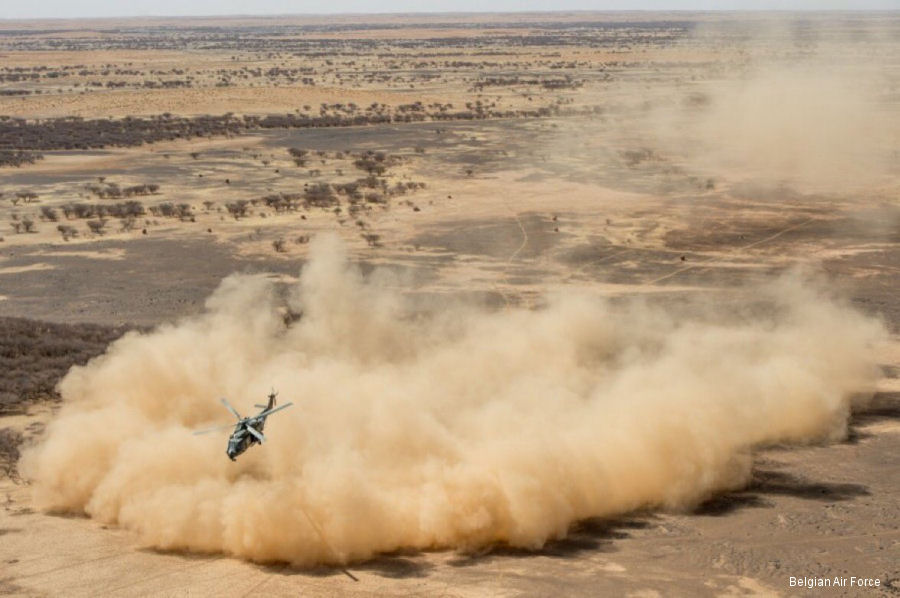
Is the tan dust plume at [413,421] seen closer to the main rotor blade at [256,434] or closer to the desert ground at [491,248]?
the desert ground at [491,248]

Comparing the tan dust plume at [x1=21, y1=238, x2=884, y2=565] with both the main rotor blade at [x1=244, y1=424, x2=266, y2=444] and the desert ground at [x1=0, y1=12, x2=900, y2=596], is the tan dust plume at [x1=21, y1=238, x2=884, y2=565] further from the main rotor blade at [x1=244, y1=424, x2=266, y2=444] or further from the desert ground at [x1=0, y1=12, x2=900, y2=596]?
the main rotor blade at [x1=244, y1=424, x2=266, y2=444]

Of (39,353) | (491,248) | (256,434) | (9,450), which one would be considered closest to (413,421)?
(256,434)

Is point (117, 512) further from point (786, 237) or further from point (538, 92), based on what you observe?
point (538, 92)

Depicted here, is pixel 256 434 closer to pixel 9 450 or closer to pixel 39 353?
pixel 9 450

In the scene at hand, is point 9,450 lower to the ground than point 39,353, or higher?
lower

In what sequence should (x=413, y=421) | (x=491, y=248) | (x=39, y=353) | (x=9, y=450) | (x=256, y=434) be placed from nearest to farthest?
(x=256, y=434) < (x=413, y=421) < (x=9, y=450) < (x=39, y=353) < (x=491, y=248)

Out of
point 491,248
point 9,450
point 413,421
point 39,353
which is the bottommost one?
point 9,450

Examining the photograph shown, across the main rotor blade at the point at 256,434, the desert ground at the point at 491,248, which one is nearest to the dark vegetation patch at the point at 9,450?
the desert ground at the point at 491,248
